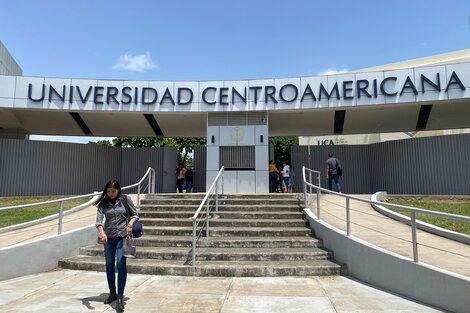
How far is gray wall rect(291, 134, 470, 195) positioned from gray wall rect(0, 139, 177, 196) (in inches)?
283

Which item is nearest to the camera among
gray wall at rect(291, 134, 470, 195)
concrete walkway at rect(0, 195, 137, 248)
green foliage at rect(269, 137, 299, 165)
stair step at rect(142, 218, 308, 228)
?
concrete walkway at rect(0, 195, 137, 248)

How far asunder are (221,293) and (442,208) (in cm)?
731

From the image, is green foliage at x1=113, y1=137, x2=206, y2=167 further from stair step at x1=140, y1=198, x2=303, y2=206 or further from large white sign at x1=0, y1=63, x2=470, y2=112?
stair step at x1=140, y1=198, x2=303, y2=206

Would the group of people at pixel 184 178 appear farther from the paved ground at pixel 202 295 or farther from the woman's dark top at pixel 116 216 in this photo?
the woman's dark top at pixel 116 216

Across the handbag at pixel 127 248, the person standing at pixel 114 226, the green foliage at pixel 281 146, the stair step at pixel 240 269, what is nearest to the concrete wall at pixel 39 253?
the stair step at pixel 240 269

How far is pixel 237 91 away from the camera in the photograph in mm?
13656

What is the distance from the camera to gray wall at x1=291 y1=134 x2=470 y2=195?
12.8m

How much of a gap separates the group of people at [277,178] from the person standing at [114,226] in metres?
9.55

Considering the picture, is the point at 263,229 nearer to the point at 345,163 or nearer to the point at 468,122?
the point at 345,163

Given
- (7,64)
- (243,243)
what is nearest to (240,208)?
(243,243)

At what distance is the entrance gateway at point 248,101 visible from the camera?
12656 millimetres

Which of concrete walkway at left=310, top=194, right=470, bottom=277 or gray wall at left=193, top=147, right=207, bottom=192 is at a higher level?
gray wall at left=193, top=147, right=207, bottom=192

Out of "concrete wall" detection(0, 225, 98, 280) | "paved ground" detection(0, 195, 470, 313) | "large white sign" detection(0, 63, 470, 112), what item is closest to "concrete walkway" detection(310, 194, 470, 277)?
"paved ground" detection(0, 195, 470, 313)

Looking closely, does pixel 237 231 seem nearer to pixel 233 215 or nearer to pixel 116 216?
pixel 233 215
